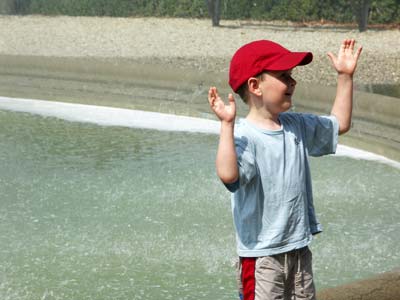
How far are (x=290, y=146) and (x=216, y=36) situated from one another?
560 inches

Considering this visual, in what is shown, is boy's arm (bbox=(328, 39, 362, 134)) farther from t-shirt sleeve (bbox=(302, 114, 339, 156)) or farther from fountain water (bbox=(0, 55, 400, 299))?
fountain water (bbox=(0, 55, 400, 299))

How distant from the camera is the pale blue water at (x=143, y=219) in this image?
4.90m

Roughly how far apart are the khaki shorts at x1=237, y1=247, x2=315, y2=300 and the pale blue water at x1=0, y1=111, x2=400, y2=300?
1.77 meters

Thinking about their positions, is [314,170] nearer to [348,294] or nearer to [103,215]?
[103,215]

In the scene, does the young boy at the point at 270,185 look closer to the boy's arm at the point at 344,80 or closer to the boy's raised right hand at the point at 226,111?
the boy's raised right hand at the point at 226,111

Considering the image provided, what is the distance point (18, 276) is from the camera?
4969 mm

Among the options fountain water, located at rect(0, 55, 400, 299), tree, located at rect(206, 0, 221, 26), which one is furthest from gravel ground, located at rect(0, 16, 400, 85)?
fountain water, located at rect(0, 55, 400, 299)

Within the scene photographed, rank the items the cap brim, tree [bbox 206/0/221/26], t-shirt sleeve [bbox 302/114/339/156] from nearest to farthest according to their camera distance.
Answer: the cap brim → t-shirt sleeve [bbox 302/114/339/156] → tree [bbox 206/0/221/26]

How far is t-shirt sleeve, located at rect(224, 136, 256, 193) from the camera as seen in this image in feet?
9.04

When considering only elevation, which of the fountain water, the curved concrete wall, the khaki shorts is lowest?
the fountain water

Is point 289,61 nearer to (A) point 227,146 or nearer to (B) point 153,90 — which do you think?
(A) point 227,146

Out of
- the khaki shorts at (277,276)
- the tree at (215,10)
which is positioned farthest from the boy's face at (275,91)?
the tree at (215,10)

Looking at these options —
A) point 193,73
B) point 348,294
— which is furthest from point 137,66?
point 348,294

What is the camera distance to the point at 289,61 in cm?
281
